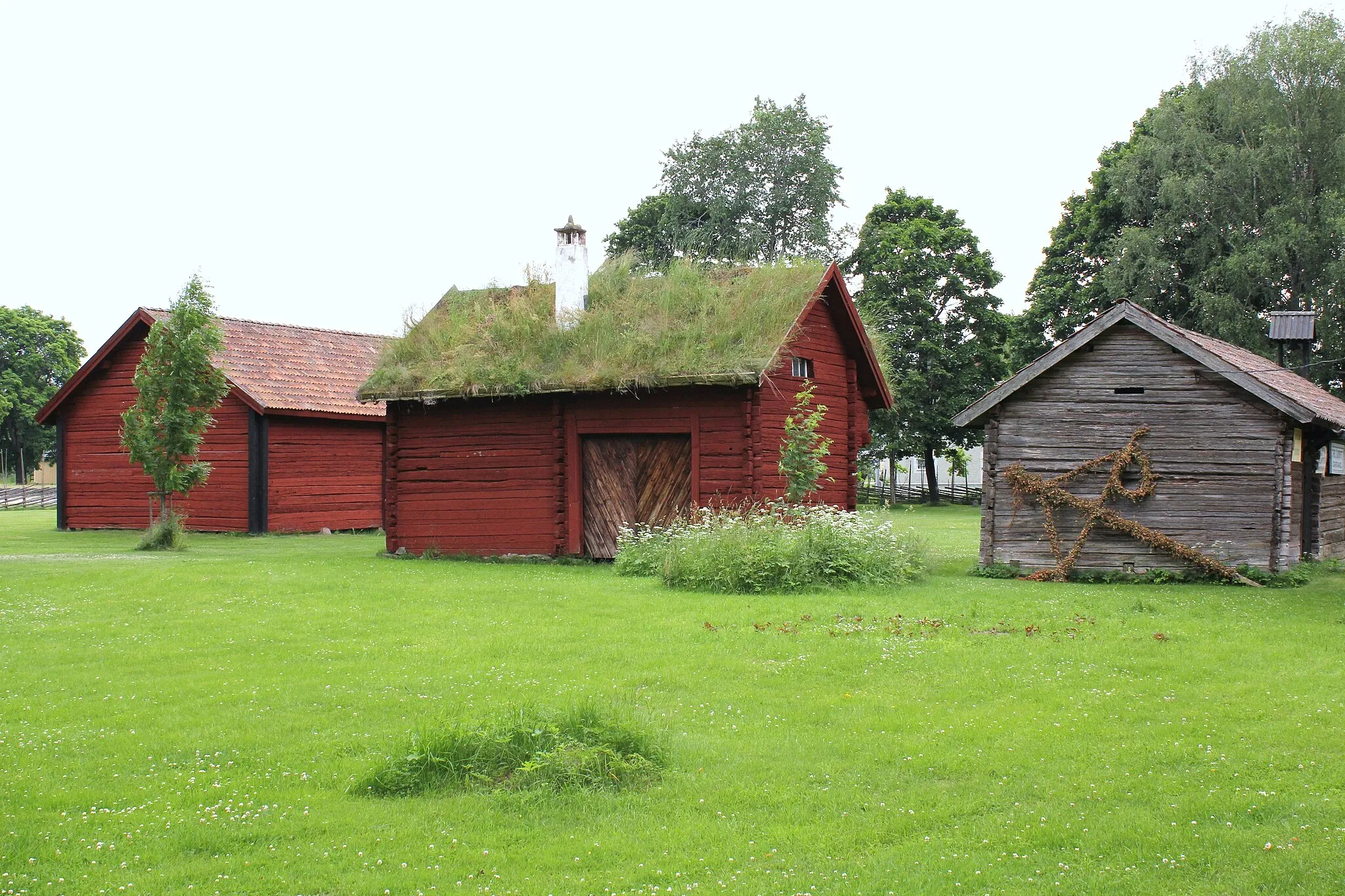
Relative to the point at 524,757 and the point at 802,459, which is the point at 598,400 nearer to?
the point at 802,459

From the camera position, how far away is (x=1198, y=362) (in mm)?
19375

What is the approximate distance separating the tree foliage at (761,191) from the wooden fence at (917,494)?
1223 centimetres

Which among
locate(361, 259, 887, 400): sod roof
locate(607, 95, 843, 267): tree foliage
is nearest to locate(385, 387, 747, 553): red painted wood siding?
locate(361, 259, 887, 400): sod roof

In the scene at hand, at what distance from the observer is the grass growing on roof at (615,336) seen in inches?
859

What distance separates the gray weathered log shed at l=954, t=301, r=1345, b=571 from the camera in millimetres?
19031

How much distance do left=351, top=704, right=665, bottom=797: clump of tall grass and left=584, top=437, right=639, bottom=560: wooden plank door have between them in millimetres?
15015

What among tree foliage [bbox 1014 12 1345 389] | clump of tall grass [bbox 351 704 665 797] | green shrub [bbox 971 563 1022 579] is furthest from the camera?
tree foliage [bbox 1014 12 1345 389]

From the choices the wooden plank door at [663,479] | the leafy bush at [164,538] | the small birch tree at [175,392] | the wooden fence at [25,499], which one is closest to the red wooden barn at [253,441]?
the small birch tree at [175,392]

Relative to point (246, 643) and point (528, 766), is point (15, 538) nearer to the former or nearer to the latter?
point (246, 643)

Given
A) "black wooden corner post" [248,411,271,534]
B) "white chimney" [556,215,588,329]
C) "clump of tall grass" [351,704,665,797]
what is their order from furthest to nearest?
"black wooden corner post" [248,411,271,534]
"white chimney" [556,215,588,329]
"clump of tall grass" [351,704,665,797]

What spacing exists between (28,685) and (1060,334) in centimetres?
4347

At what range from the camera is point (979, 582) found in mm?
19094

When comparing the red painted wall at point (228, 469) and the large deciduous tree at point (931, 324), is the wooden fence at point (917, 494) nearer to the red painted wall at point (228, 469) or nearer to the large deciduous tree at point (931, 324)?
the large deciduous tree at point (931, 324)

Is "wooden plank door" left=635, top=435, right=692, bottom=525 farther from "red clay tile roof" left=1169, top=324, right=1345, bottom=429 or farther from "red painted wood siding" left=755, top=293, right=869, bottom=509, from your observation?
"red clay tile roof" left=1169, top=324, right=1345, bottom=429
